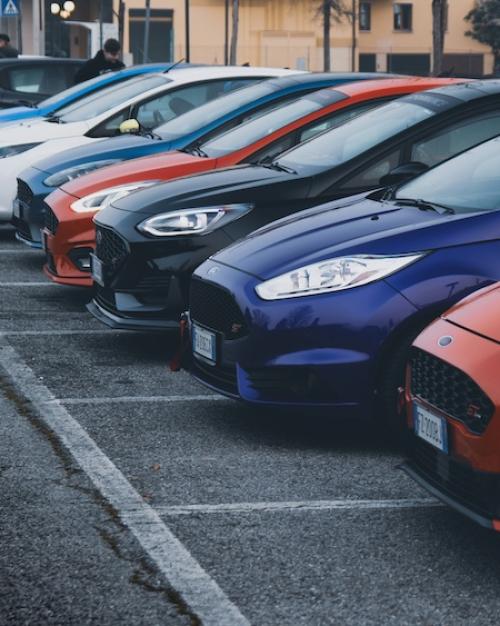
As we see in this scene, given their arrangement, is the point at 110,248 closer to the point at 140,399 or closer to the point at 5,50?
the point at 140,399

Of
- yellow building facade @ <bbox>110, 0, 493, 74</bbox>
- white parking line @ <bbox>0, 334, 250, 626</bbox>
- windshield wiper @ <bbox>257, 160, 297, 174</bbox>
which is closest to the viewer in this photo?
white parking line @ <bbox>0, 334, 250, 626</bbox>

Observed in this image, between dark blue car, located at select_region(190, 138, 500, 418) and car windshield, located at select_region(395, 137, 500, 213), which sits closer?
dark blue car, located at select_region(190, 138, 500, 418)

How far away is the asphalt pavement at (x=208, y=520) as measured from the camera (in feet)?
14.5

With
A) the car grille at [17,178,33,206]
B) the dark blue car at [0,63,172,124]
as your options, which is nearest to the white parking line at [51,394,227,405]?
the car grille at [17,178,33,206]

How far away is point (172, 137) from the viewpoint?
11.2m

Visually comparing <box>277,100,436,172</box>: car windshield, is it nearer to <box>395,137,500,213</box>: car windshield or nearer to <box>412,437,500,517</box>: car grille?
<box>395,137,500,213</box>: car windshield

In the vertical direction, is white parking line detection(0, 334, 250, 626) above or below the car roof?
below

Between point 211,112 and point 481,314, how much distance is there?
6.74 meters

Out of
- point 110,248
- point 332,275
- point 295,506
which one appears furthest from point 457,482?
point 110,248

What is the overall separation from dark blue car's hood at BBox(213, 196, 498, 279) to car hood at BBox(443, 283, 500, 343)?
107cm

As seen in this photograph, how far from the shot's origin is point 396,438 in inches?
252

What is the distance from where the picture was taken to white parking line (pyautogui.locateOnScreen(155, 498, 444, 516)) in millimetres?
5395

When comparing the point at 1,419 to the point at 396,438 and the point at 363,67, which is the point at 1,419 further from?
the point at 363,67

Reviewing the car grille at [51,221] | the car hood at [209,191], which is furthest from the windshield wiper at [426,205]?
the car grille at [51,221]
